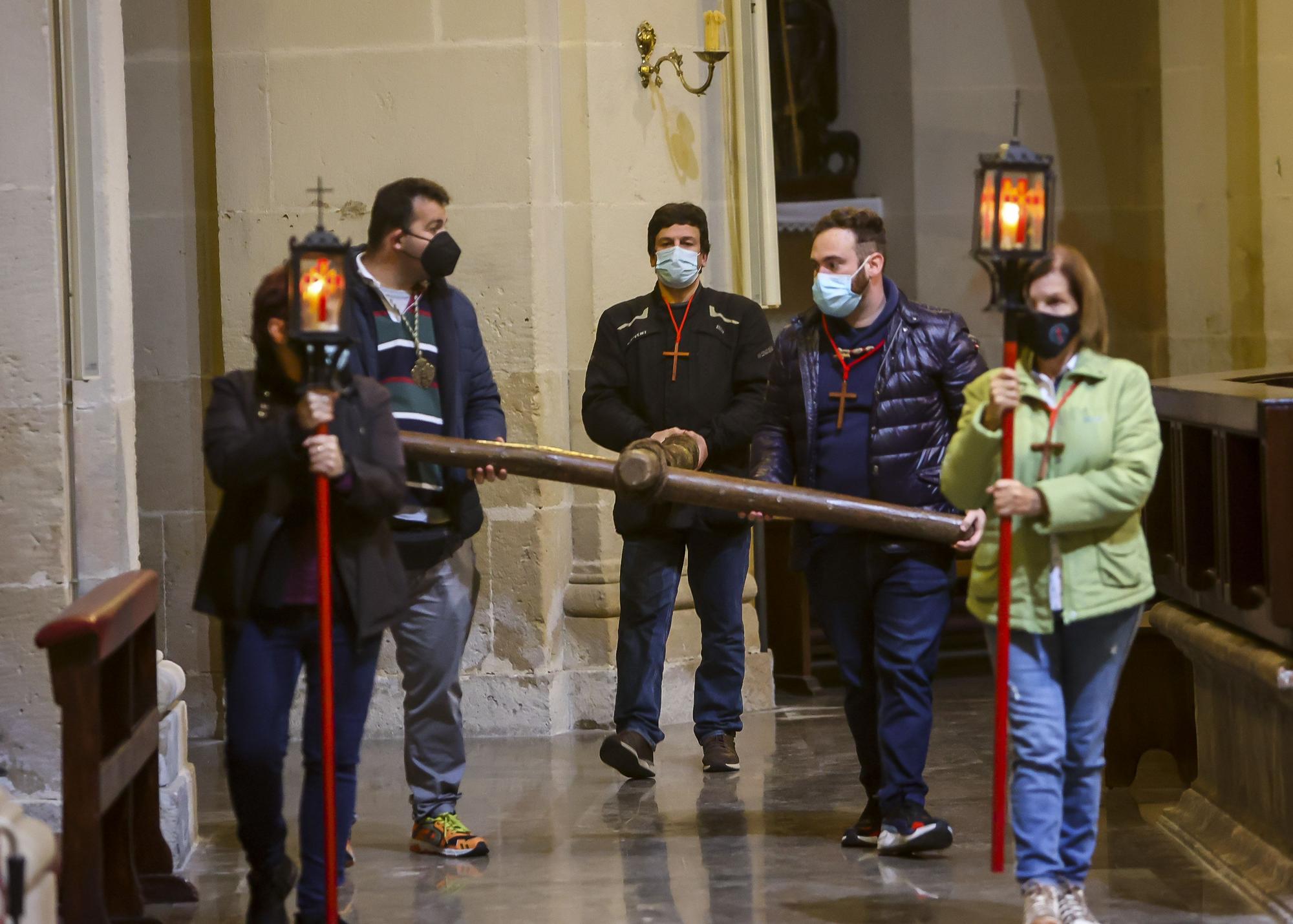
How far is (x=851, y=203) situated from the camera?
9.12 m

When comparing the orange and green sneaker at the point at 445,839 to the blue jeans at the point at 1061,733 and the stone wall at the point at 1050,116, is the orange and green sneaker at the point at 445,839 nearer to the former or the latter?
the blue jeans at the point at 1061,733

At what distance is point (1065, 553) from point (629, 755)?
88.8 inches

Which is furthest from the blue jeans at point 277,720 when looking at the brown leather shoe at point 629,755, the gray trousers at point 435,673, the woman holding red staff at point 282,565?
the brown leather shoe at point 629,755

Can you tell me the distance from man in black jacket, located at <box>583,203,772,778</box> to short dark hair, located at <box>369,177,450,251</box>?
1.33m

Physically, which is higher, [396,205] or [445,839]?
[396,205]

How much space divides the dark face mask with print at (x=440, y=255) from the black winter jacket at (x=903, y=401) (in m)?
0.98

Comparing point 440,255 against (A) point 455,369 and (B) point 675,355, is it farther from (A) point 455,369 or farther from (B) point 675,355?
(B) point 675,355

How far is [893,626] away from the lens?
194 inches

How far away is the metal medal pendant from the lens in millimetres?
4875

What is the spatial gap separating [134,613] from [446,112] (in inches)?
120

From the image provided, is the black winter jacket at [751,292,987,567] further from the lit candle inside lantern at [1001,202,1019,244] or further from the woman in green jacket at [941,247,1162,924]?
the lit candle inside lantern at [1001,202,1019,244]

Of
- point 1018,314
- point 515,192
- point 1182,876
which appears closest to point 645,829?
point 1182,876

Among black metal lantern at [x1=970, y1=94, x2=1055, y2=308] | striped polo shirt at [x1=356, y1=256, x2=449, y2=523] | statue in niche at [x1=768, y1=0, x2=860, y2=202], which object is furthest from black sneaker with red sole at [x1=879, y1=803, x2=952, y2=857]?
statue in niche at [x1=768, y1=0, x2=860, y2=202]

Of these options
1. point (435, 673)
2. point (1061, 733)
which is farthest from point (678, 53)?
point (1061, 733)
